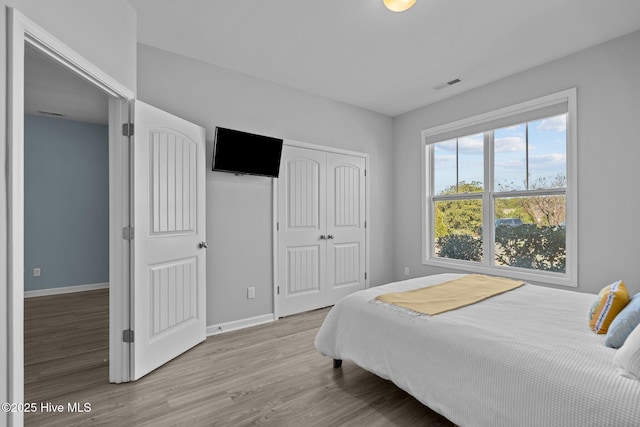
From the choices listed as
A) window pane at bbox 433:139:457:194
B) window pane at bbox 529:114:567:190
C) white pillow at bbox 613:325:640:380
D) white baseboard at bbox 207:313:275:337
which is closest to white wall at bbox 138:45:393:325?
white baseboard at bbox 207:313:275:337

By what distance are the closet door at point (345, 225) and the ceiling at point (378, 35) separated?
113 cm

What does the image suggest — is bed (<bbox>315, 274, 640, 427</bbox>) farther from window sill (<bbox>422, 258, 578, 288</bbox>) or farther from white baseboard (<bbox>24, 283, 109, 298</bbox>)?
white baseboard (<bbox>24, 283, 109, 298</bbox>)

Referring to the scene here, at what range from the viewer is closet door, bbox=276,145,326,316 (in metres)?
3.62

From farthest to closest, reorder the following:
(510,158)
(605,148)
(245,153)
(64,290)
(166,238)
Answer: (64,290) < (510,158) < (245,153) < (605,148) < (166,238)

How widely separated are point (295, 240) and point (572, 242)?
2.82 meters

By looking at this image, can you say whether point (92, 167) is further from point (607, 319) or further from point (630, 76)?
point (630, 76)

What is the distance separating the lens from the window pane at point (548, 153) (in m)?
→ 3.14

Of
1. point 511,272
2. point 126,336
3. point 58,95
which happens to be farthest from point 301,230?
point 58,95

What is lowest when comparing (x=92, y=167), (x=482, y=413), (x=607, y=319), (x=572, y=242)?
(x=482, y=413)

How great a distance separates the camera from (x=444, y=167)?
14.0 ft

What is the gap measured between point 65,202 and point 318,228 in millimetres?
4065

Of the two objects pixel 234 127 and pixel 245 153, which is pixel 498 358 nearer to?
pixel 245 153

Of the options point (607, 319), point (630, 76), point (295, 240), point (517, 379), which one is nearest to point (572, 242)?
point (630, 76)

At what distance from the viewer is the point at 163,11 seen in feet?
7.74
